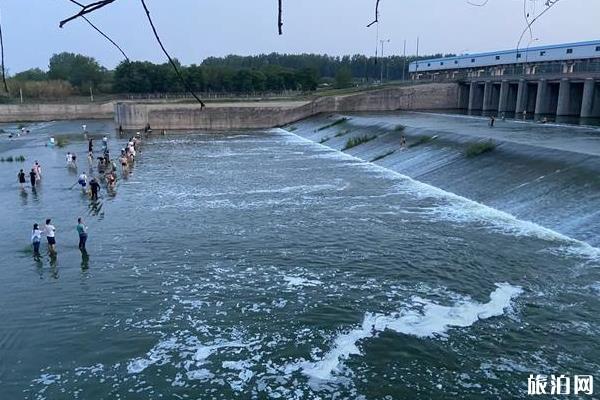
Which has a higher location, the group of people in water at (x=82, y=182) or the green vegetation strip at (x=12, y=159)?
the group of people in water at (x=82, y=182)

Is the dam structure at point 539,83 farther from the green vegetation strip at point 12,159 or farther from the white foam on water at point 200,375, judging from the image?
the white foam on water at point 200,375

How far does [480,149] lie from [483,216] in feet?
32.3

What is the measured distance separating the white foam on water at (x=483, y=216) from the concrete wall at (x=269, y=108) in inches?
1655

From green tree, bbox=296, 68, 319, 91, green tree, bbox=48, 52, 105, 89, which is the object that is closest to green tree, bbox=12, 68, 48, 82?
green tree, bbox=48, 52, 105, 89

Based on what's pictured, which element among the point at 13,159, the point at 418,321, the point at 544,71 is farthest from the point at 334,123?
the point at 418,321

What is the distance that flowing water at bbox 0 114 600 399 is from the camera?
998 centimetres

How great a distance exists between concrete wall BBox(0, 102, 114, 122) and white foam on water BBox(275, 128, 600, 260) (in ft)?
250

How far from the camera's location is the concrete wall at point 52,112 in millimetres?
87375

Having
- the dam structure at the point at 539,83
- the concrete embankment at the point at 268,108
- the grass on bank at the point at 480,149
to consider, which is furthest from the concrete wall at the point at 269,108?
the grass on bank at the point at 480,149

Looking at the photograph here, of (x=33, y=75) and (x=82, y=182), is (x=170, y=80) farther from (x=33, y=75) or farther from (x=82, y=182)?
(x=82, y=182)

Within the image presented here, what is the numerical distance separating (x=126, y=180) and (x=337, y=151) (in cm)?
1910

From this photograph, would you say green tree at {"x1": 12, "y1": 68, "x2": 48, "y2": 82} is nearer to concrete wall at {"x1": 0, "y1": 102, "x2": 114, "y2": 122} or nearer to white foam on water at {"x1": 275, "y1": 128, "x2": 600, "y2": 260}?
concrete wall at {"x1": 0, "y1": 102, "x2": 114, "y2": 122}

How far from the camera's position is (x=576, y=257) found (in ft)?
50.9

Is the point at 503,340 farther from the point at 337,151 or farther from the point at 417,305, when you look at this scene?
the point at 337,151
